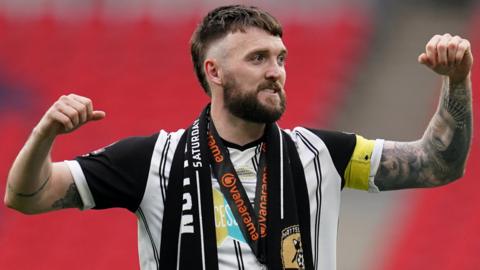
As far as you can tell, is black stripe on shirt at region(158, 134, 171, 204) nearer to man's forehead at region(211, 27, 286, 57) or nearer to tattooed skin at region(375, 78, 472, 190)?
man's forehead at region(211, 27, 286, 57)

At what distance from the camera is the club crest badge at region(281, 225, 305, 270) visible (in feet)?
10.0

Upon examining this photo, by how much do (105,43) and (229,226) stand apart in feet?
18.3

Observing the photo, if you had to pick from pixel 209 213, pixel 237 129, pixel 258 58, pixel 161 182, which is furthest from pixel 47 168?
pixel 258 58

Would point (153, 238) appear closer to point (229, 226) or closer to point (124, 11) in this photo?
point (229, 226)

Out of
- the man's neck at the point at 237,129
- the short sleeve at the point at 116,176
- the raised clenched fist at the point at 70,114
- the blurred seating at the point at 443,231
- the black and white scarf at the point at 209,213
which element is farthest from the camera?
the blurred seating at the point at 443,231

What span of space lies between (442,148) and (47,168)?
1118mm

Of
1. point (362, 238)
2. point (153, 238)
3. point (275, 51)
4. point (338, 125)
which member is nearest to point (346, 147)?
point (275, 51)

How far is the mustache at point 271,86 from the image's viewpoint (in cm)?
318

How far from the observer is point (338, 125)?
26.8 ft

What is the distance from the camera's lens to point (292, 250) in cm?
307

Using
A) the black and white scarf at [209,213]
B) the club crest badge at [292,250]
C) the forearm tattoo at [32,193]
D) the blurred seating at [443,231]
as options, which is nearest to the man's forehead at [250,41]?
the black and white scarf at [209,213]

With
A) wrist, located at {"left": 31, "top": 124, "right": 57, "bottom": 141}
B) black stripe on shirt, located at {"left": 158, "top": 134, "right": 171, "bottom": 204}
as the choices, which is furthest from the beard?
wrist, located at {"left": 31, "top": 124, "right": 57, "bottom": 141}

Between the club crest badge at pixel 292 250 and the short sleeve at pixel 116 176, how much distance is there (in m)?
0.43

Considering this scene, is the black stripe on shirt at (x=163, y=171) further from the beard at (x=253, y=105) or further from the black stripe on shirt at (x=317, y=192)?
the black stripe on shirt at (x=317, y=192)
